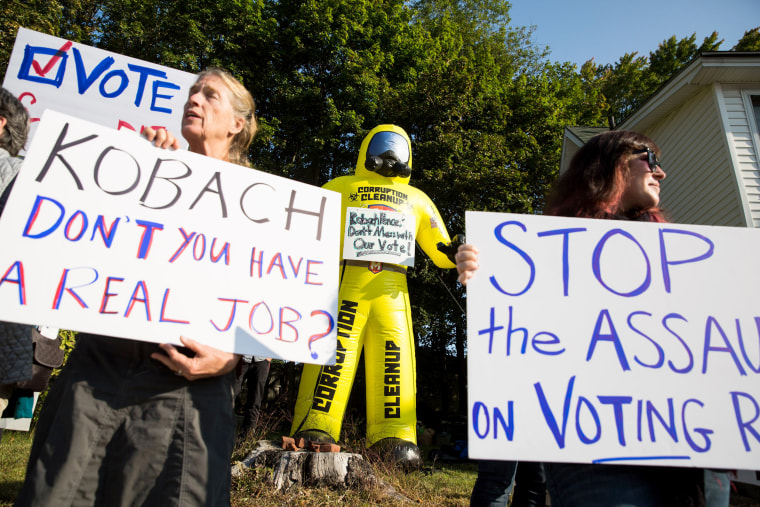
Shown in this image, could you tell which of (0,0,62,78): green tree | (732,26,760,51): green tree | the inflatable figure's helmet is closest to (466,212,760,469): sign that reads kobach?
the inflatable figure's helmet

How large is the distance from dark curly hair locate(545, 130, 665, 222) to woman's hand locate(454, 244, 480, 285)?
15.8 inches

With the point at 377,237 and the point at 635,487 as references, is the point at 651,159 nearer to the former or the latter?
the point at 635,487

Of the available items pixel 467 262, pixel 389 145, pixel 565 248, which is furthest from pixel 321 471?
pixel 389 145

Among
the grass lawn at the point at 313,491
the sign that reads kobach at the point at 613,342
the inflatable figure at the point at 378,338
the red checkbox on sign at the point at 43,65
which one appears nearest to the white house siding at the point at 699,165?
the inflatable figure at the point at 378,338

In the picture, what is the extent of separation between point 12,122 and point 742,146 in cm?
842

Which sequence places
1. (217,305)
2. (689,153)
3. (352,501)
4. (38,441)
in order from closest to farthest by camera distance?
(38,441) → (217,305) → (352,501) → (689,153)

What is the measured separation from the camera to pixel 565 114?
13.5m

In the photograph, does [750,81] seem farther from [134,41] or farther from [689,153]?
[134,41]

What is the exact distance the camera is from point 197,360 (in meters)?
1.13

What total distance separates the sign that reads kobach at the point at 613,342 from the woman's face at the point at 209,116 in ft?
2.89

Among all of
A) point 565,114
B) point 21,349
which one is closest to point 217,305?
point 21,349

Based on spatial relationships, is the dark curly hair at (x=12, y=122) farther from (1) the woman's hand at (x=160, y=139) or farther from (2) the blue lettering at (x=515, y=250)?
(2) the blue lettering at (x=515, y=250)

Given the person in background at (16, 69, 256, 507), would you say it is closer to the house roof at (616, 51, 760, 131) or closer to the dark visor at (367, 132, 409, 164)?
the dark visor at (367, 132, 409, 164)

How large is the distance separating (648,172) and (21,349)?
2.09 metres
